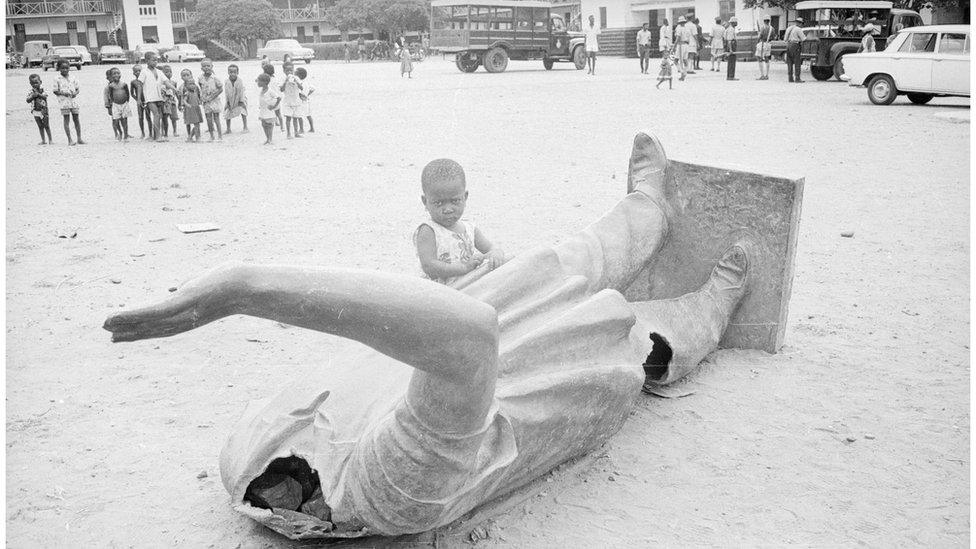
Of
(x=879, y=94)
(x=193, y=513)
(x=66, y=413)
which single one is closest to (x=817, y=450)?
(x=193, y=513)

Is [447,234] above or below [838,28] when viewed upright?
below

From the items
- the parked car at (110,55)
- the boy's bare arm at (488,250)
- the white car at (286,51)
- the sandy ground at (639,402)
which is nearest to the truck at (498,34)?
Answer: the white car at (286,51)

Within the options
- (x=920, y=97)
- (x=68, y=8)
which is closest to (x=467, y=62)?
(x=920, y=97)

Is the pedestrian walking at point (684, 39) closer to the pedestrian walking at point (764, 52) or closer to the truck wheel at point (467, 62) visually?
the pedestrian walking at point (764, 52)

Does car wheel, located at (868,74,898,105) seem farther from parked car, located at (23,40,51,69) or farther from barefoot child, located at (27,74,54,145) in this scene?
parked car, located at (23,40,51,69)

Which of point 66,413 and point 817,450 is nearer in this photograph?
point 817,450

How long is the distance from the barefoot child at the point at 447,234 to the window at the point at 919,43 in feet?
42.2

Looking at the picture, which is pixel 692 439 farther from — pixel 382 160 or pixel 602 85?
pixel 602 85

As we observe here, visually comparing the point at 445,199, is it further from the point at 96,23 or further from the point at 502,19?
the point at 96,23

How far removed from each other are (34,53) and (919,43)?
3625cm

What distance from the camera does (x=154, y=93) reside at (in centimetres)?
1249

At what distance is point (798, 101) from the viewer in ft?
48.2

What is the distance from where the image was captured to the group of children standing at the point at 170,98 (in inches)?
471

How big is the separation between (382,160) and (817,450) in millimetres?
7578
